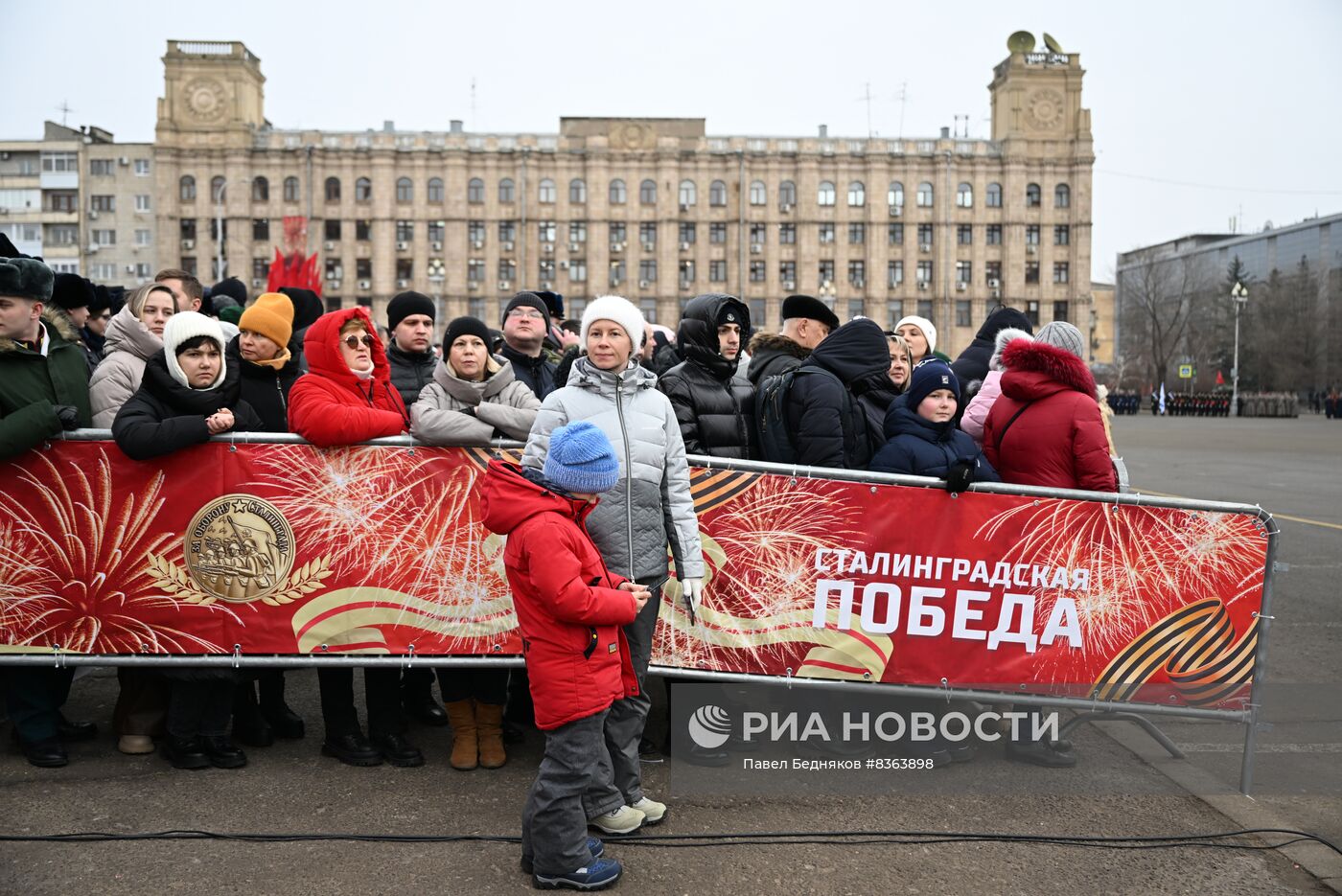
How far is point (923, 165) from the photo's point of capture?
8556 cm

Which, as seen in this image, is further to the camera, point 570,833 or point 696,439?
point 696,439

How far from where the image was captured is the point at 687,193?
83938 millimetres

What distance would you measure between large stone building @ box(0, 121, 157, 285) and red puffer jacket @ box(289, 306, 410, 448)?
8958 cm

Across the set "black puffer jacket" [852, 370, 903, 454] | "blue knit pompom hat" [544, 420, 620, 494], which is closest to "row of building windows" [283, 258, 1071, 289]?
"black puffer jacket" [852, 370, 903, 454]

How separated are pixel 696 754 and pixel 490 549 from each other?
131 centimetres

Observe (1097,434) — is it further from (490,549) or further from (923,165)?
(923,165)

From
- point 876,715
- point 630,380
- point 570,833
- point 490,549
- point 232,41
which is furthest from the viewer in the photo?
point 232,41

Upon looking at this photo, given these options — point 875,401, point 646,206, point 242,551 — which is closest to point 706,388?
point 875,401

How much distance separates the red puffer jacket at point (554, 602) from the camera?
3.69 meters

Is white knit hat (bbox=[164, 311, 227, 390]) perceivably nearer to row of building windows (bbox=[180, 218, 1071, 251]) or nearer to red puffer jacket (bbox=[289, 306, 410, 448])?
red puffer jacket (bbox=[289, 306, 410, 448])

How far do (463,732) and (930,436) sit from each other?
99.0 inches

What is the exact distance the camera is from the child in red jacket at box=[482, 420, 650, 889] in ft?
12.2

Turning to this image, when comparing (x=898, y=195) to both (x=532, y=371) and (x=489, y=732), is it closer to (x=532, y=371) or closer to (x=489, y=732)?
(x=532, y=371)

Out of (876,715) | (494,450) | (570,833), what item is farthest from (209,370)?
(876,715)
